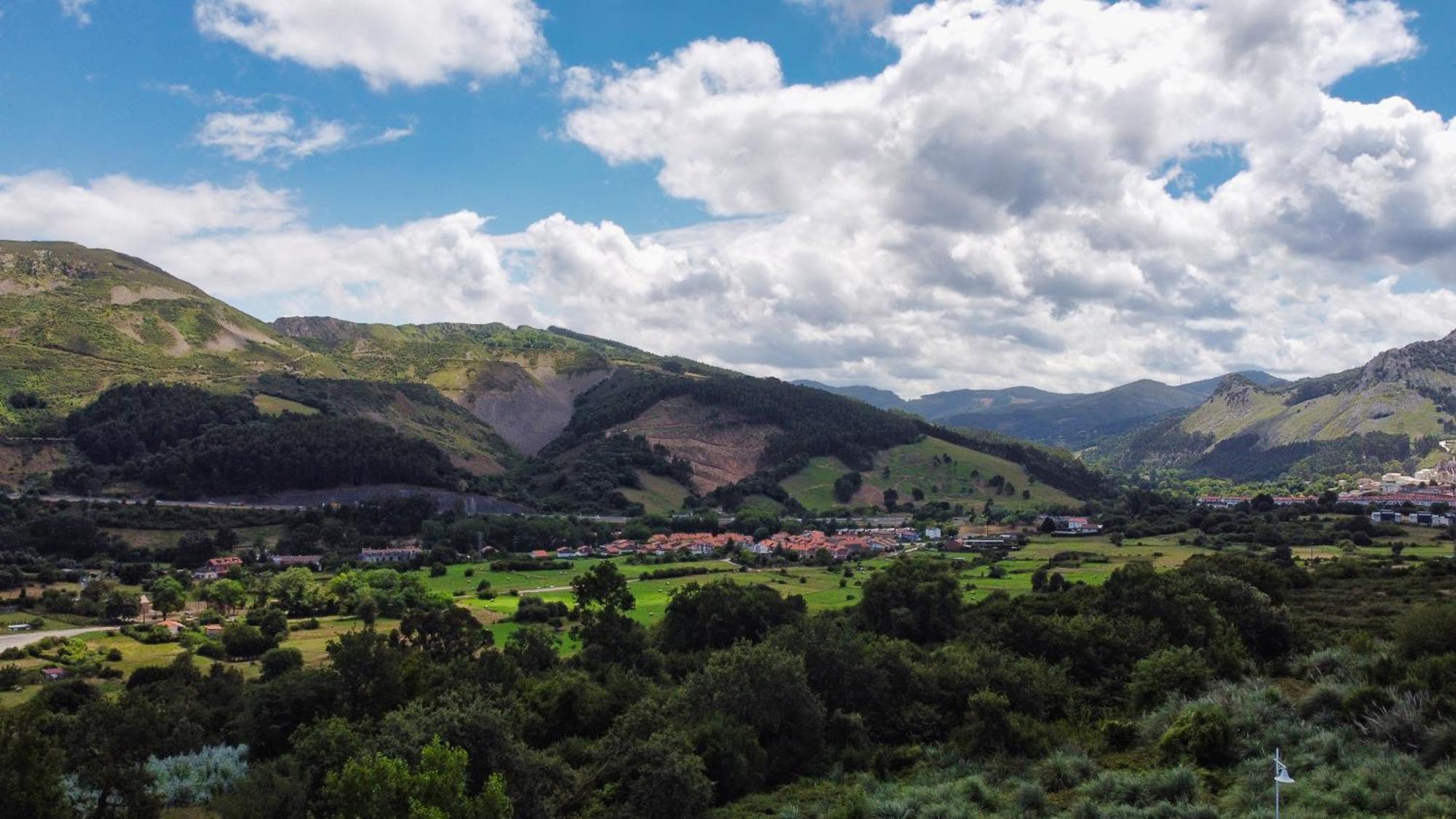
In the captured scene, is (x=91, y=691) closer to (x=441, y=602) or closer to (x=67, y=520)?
(x=441, y=602)

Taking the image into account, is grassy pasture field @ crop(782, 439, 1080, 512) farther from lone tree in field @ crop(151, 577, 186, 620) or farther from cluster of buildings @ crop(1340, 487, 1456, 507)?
lone tree in field @ crop(151, 577, 186, 620)

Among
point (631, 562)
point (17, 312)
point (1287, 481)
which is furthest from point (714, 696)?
point (1287, 481)

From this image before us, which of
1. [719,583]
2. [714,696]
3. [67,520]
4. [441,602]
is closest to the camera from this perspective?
[714,696]

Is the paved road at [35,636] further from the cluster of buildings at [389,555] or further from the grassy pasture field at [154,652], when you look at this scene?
the cluster of buildings at [389,555]

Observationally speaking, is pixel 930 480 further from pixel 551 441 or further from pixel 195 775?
pixel 195 775

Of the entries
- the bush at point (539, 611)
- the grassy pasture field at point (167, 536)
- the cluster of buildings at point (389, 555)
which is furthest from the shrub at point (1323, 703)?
the grassy pasture field at point (167, 536)

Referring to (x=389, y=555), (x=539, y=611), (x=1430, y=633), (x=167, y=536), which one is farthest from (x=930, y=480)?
(x=1430, y=633)
